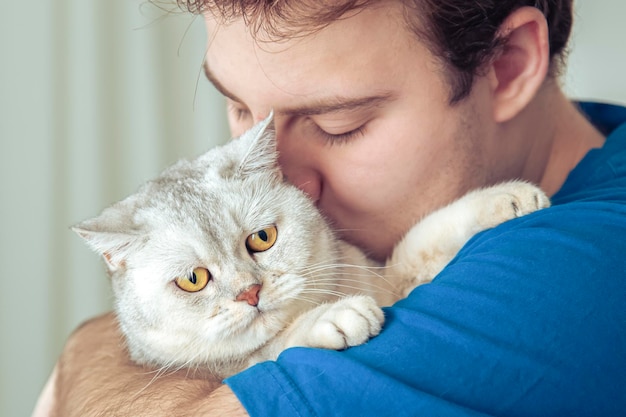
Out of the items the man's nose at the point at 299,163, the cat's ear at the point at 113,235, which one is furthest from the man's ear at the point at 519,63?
the cat's ear at the point at 113,235

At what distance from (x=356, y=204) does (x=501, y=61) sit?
1.64 ft

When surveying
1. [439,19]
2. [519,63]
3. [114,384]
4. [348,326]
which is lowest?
[114,384]

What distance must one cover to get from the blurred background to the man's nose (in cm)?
89

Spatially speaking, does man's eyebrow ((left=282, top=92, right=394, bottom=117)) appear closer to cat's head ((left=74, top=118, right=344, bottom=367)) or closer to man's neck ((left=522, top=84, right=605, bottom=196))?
cat's head ((left=74, top=118, right=344, bottom=367))

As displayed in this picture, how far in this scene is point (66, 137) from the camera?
8.70 feet

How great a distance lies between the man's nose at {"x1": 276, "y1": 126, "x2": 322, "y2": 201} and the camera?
1471 mm

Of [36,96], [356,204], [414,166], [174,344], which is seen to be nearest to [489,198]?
[414,166]

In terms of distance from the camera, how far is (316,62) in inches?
51.5

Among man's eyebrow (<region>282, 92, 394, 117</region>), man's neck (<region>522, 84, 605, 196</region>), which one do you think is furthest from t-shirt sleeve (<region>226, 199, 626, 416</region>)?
man's neck (<region>522, 84, 605, 196</region>)

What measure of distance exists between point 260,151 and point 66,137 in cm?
156

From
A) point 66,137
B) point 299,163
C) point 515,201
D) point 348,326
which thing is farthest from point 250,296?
point 66,137

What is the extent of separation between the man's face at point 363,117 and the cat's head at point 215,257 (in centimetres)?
10

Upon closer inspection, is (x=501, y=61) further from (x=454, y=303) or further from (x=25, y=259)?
(x=25, y=259)

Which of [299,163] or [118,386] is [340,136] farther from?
[118,386]
